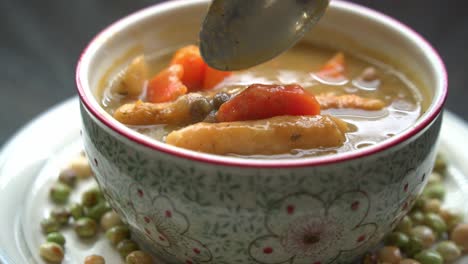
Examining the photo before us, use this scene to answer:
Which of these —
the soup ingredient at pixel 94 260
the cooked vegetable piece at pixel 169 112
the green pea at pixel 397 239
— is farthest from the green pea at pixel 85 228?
the green pea at pixel 397 239

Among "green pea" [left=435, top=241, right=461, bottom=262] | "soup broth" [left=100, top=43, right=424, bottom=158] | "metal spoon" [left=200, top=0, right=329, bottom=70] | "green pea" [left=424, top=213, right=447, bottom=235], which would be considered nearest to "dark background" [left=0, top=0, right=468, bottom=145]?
"soup broth" [left=100, top=43, right=424, bottom=158]

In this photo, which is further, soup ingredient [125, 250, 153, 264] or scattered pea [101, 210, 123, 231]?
scattered pea [101, 210, 123, 231]

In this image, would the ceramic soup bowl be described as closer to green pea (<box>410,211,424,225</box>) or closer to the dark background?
green pea (<box>410,211,424,225</box>)

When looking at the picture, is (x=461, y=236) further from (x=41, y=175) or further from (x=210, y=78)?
(x=41, y=175)

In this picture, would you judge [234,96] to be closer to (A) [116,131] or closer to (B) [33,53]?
(A) [116,131]

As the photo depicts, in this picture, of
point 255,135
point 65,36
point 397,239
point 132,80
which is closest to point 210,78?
point 132,80

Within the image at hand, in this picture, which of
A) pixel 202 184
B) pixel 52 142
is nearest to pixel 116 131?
pixel 202 184
